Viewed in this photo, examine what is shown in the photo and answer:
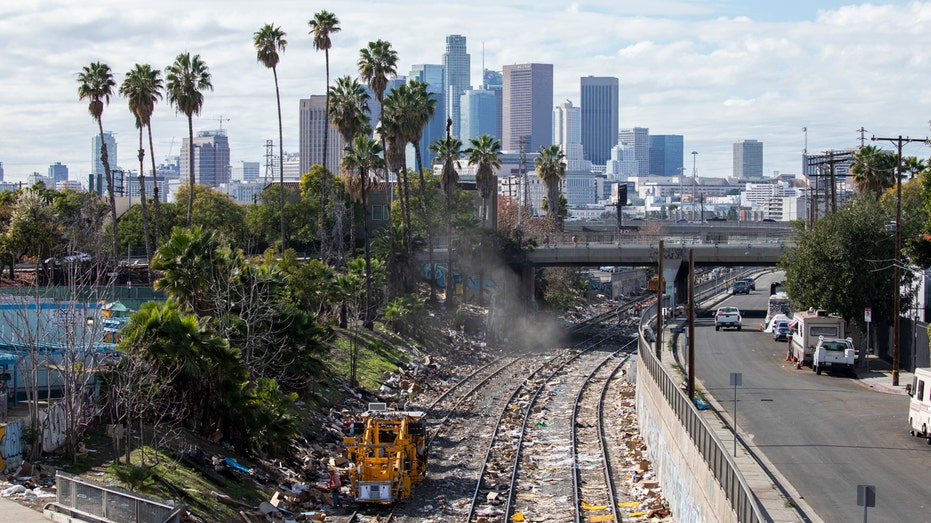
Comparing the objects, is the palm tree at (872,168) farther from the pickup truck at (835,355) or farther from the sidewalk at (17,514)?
the sidewalk at (17,514)

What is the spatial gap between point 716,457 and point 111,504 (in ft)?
38.7

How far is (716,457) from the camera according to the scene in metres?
20.4

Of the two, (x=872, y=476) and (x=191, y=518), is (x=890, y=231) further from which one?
(x=191, y=518)

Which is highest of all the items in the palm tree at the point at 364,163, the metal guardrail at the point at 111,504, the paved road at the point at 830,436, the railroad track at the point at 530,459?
the palm tree at the point at 364,163

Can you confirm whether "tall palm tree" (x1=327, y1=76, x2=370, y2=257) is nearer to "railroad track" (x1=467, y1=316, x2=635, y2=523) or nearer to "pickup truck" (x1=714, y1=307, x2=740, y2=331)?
"railroad track" (x1=467, y1=316, x2=635, y2=523)

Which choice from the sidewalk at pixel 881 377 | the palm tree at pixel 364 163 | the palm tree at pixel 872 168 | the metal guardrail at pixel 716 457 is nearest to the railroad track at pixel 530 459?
the metal guardrail at pixel 716 457

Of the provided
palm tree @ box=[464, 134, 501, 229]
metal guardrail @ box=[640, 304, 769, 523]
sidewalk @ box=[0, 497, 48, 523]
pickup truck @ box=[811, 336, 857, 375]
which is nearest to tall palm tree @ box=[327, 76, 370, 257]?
palm tree @ box=[464, 134, 501, 229]

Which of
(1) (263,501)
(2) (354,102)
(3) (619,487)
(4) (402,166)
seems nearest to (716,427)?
(3) (619,487)

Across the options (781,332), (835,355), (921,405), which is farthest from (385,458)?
(781,332)

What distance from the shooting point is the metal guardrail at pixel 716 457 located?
1716 centimetres

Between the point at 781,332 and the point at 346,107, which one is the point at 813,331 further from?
the point at 346,107

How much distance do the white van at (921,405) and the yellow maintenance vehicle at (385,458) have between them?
538 inches

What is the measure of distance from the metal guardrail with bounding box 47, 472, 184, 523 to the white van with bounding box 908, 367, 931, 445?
19.6m

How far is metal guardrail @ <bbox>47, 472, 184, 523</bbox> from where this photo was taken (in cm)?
1967
